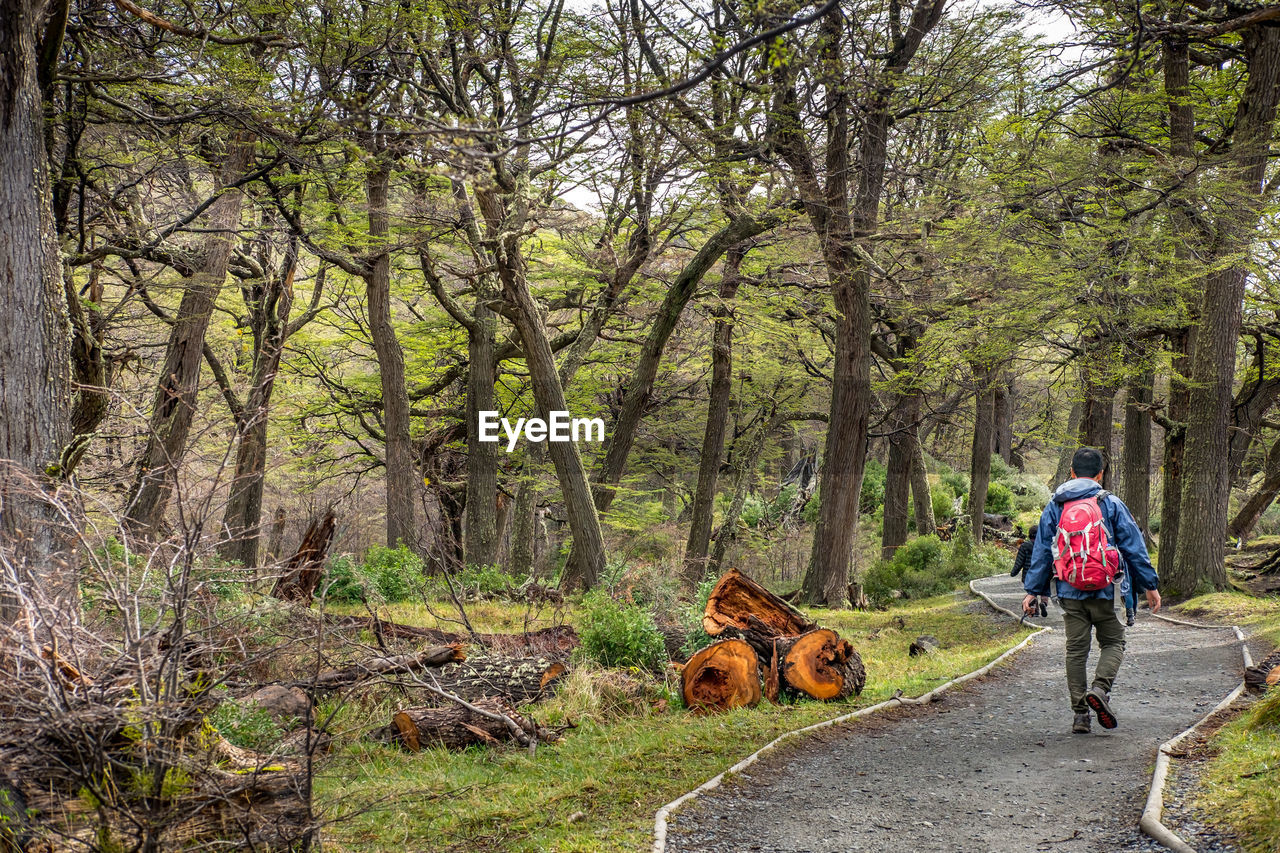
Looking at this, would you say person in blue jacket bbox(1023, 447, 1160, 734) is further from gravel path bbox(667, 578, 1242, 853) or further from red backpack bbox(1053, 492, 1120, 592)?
gravel path bbox(667, 578, 1242, 853)

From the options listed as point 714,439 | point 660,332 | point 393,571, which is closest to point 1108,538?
point 660,332

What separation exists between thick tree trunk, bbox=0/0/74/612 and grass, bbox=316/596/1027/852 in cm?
261

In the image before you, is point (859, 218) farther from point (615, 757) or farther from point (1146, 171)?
point (615, 757)

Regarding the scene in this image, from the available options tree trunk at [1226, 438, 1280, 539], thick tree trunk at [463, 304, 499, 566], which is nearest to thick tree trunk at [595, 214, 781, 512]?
thick tree trunk at [463, 304, 499, 566]

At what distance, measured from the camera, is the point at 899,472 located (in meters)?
20.0

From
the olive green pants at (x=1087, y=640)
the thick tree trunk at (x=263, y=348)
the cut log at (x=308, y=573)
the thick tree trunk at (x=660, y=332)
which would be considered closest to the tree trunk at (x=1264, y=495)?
the thick tree trunk at (x=660, y=332)

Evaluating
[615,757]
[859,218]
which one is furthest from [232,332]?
[615,757]

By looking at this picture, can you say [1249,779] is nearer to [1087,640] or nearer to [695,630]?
[1087,640]

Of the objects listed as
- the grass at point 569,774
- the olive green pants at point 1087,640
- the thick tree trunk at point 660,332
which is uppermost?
the thick tree trunk at point 660,332

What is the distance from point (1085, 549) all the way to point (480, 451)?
483 inches

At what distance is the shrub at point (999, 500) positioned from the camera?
28.3 m

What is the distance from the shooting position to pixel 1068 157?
12938mm

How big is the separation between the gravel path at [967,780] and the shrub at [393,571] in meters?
8.12

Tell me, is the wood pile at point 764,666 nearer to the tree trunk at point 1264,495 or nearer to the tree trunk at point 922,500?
→ the tree trunk at point 1264,495
